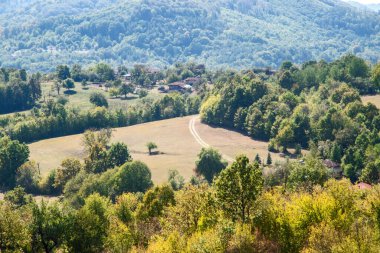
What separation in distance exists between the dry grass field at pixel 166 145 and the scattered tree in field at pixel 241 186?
181 feet

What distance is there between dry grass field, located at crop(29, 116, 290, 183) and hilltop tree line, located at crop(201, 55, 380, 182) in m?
5.10

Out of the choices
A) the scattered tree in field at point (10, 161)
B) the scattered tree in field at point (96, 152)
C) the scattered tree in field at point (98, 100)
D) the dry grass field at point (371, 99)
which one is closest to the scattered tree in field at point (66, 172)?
the scattered tree in field at point (96, 152)

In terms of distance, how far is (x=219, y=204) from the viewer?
4259 centimetres

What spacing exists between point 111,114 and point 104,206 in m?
97.2

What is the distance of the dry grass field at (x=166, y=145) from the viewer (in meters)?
107

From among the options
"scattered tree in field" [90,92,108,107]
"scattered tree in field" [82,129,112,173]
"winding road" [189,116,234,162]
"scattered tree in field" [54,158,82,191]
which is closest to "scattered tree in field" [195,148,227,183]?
"winding road" [189,116,234,162]

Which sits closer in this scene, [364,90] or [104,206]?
[104,206]

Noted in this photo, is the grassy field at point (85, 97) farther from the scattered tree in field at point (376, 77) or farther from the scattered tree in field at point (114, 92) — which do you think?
the scattered tree in field at point (376, 77)

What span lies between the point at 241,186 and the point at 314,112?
80448 mm

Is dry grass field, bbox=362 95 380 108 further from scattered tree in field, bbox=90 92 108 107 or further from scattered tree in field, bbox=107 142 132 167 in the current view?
scattered tree in field, bbox=90 92 108 107

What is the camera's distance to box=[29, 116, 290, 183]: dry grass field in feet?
351

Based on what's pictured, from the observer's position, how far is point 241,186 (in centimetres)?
4066

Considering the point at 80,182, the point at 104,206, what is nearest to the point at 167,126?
the point at 80,182

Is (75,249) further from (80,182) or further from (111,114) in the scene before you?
(111,114)
